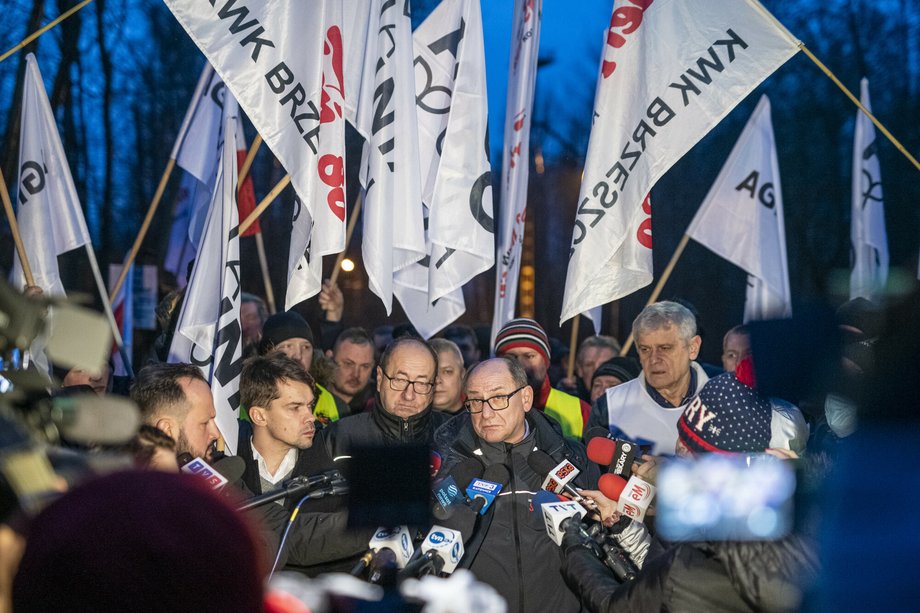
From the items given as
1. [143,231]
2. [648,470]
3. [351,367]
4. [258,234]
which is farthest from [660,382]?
[258,234]

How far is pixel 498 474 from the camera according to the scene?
460 cm

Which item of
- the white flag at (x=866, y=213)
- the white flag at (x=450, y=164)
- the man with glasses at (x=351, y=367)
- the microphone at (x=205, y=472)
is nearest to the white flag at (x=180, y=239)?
the man with glasses at (x=351, y=367)

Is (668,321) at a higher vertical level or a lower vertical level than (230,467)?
higher

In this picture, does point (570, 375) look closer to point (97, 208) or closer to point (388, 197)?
point (388, 197)

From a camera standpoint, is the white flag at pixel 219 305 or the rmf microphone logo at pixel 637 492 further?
the white flag at pixel 219 305

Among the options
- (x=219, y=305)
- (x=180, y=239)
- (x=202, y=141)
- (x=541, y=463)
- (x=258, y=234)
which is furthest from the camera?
(x=180, y=239)

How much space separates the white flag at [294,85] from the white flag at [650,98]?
1655 mm

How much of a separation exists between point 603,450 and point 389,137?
3115 mm

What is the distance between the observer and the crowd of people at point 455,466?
55.5 inches

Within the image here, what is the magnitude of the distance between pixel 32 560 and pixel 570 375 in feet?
29.8

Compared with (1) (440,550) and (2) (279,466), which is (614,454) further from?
(2) (279,466)

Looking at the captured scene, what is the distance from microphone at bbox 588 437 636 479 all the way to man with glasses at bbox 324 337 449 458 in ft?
4.65

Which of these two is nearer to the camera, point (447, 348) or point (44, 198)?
point (447, 348)

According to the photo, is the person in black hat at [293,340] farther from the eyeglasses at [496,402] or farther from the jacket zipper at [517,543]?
the jacket zipper at [517,543]
